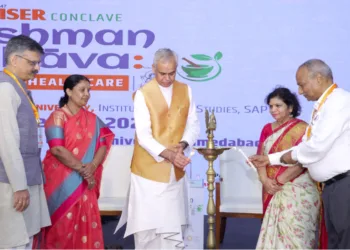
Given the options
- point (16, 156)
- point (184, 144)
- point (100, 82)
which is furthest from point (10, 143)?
point (100, 82)

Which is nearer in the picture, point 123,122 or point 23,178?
point 23,178

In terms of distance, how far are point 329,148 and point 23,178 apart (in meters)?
1.71

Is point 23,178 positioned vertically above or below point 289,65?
below

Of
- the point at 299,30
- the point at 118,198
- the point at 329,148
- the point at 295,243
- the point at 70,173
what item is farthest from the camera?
the point at 299,30

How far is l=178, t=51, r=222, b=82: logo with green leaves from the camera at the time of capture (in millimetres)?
6238

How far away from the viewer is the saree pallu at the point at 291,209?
4039mm

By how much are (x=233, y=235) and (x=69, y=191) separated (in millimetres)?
2030

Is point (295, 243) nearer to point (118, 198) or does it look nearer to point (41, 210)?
point (41, 210)

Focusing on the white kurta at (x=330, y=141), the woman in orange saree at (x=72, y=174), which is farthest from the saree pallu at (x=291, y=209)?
the woman in orange saree at (x=72, y=174)

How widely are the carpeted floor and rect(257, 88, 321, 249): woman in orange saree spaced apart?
129 cm

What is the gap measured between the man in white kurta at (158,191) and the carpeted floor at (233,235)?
4.36 feet

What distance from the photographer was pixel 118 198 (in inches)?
220

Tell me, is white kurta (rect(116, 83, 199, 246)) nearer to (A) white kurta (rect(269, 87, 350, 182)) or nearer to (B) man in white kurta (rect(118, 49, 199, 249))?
(B) man in white kurta (rect(118, 49, 199, 249))

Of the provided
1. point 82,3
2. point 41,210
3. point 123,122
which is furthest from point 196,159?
point 41,210
